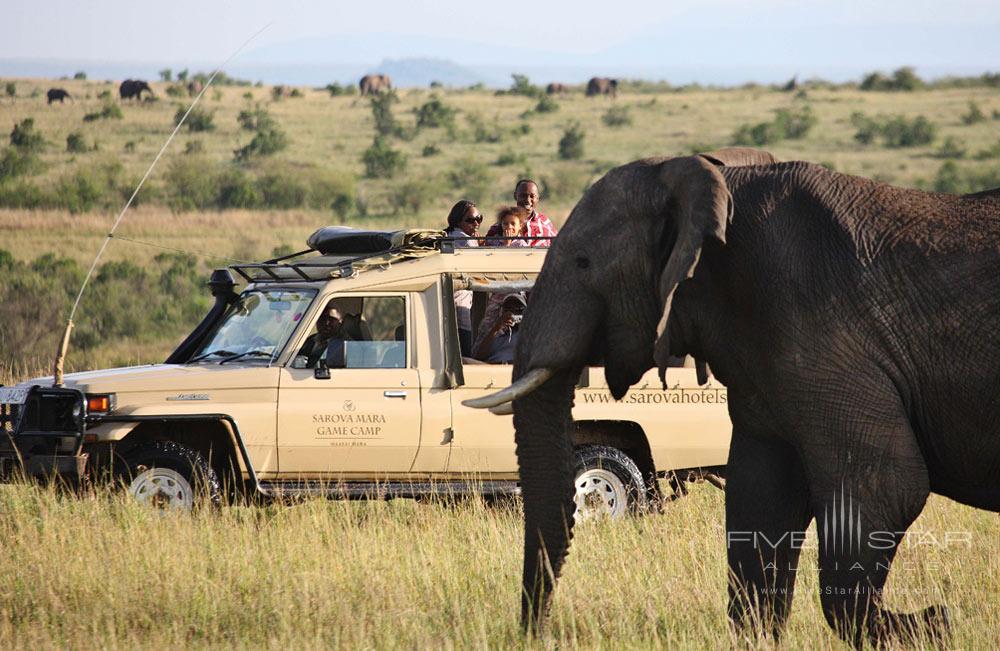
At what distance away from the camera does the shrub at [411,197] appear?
144 ft

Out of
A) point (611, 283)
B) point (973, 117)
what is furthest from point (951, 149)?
point (611, 283)

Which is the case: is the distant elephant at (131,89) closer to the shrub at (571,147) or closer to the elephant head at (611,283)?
the shrub at (571,147)

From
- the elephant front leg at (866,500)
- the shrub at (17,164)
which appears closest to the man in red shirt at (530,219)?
the elephant front leg at (866,500)

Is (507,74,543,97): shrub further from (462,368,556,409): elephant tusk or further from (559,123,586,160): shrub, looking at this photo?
(462,368,556,409): elephant tusk

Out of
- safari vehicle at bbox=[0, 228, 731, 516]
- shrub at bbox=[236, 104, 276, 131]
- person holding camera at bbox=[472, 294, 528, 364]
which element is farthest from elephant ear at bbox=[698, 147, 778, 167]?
shrub at bbox=[236, 104, 276, 131]

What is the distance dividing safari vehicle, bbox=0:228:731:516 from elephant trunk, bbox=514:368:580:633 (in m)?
3.48

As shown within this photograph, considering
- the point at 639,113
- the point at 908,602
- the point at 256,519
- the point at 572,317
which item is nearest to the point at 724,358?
the point at 572,317

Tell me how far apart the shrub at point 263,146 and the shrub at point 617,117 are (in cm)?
1735

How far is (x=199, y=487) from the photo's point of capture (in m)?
9.55

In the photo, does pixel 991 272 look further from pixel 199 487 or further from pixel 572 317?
pixel 199 487

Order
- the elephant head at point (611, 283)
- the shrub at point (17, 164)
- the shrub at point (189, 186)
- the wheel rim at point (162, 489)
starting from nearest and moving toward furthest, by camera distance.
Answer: the elephant head at point (611, 283), the wheel rim at point (162, 489), the shrub at point (189, 186), the shrub at point (17, 164)

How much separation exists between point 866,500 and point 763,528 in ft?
3.09

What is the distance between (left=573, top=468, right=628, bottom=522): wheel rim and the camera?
9891mm

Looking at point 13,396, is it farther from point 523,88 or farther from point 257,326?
point 523,88
